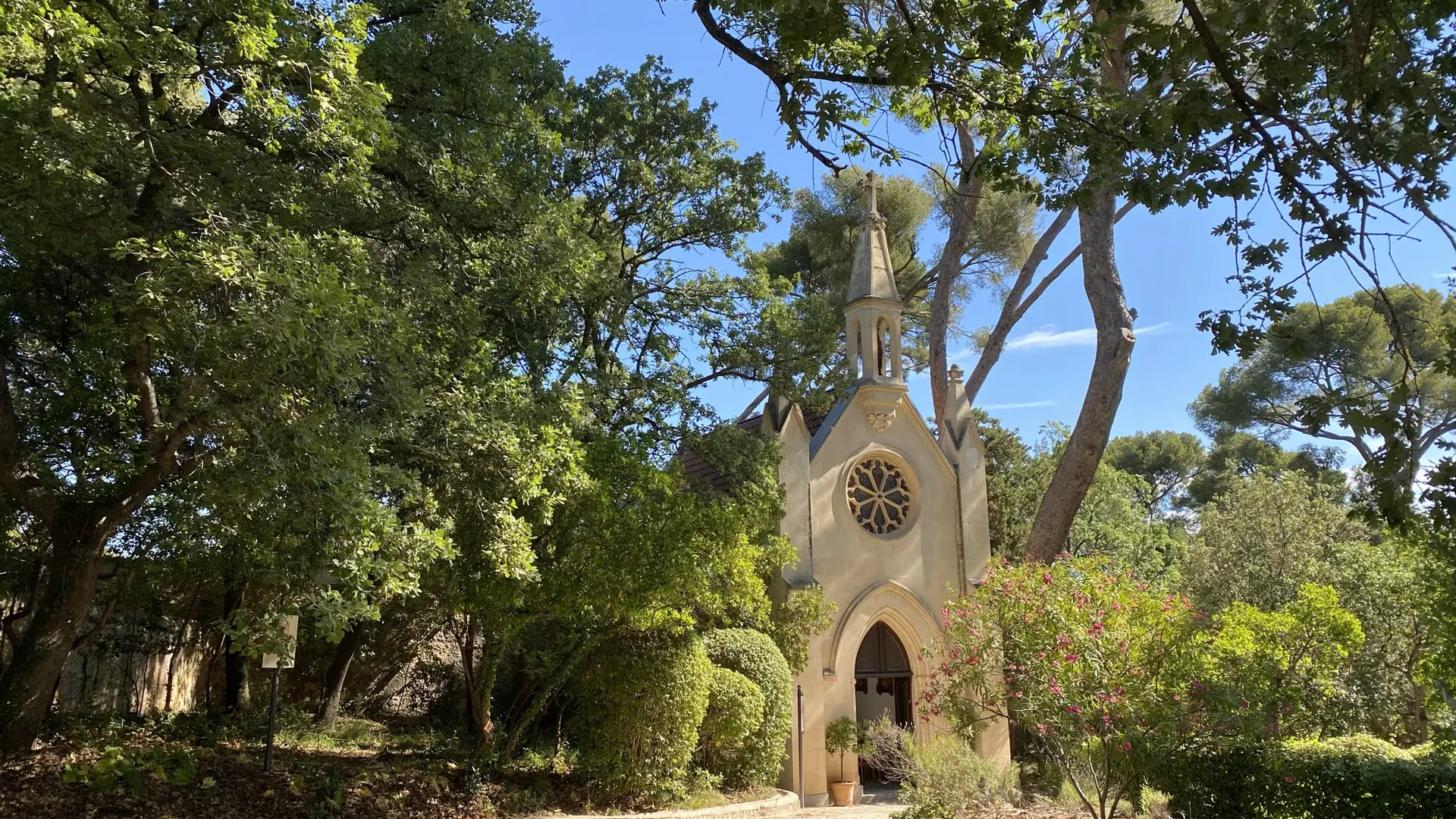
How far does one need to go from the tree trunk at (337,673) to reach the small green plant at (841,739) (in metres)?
7.94

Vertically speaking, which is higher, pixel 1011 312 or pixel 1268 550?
pixel 1011 312

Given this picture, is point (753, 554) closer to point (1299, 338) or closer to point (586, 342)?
point (586, 342)

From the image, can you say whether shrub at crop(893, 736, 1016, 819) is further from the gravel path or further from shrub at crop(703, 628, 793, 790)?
shrub at crop(703, 628, 793, 790)

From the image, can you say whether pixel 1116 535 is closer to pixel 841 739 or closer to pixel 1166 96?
pixel 841 739

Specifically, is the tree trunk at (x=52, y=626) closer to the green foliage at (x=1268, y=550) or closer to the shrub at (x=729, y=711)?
the shrub at (x=729, y=711)

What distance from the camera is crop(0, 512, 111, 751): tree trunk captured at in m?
10.1

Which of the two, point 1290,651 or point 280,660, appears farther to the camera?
point 1290,651

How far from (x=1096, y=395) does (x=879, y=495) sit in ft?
14.5

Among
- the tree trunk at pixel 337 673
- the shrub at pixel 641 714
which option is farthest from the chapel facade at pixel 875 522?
the tree trunk at pixel 337 673

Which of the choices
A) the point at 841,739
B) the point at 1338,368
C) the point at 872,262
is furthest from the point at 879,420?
the point at 1338,368

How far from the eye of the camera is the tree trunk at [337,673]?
16156 millimetres

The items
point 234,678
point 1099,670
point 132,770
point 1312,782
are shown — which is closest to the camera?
point 1312,782

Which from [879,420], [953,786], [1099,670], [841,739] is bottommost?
[953,786]

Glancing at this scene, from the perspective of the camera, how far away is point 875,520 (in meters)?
19.6
